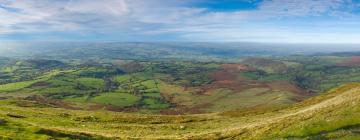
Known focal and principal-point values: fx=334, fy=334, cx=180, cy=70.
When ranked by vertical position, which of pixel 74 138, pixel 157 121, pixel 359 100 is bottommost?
pixel 157 121

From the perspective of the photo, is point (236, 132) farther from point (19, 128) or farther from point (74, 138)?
point (19, 128)

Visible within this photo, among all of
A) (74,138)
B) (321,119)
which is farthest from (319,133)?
(74,138)

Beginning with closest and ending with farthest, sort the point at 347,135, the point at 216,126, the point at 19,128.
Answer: the point at 347,135, the point at 19,128, the point at 216,126

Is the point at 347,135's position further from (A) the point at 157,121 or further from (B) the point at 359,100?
(A) the point at 157,121

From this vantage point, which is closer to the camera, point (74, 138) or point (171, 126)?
point (74, 138)

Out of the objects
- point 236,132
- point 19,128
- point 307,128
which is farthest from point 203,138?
point 19,128

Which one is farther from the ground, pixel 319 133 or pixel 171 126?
pixel 319 133

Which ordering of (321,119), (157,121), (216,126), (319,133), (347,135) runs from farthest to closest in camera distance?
(157,121) < (216,126) < (321,119) < (319,133) < (347,135)

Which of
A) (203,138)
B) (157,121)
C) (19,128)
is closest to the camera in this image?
(19,128)

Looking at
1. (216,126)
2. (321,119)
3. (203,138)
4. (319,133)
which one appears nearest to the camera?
(319,133)
